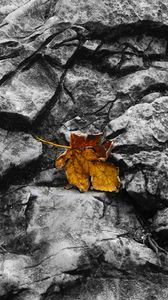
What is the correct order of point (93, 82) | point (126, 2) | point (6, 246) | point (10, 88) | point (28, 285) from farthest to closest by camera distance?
point (126, 2) → point (93, 82) → point (10, 88) → point (6, 246) → point (28, 285)

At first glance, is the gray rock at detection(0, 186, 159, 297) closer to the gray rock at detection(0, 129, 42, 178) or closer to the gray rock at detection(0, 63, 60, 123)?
the gray rock at detection(0, 129, 42, 178)

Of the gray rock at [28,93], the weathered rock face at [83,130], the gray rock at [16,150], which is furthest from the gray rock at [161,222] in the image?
the gray rock at [28,93]

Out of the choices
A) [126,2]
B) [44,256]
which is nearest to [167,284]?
[44,256]

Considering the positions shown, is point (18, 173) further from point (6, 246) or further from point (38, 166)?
point (6, 246)

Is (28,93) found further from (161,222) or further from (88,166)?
(161,222)

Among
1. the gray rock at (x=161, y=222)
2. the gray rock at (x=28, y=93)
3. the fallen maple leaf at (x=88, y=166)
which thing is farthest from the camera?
the gray rock at (x=28, y=93)

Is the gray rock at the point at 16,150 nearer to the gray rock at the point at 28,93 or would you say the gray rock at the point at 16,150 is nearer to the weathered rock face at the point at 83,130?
the weathered rock face at the point at 83,130

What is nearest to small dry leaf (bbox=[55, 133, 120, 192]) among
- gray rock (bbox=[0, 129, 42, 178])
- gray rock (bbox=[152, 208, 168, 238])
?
gray rock (bbox=[0, 129, 42, 178])
